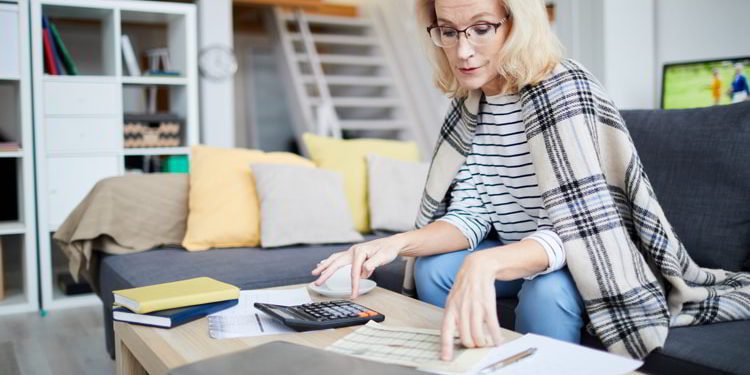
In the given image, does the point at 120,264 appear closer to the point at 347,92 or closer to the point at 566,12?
the point at 566,12

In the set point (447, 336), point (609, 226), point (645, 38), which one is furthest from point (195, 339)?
point (645, 38)

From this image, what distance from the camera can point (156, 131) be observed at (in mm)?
3893

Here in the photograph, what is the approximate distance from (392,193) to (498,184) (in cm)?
139

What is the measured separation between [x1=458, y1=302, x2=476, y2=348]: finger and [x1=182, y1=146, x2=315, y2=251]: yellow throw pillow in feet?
5.84

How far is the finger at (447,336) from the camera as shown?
98cm

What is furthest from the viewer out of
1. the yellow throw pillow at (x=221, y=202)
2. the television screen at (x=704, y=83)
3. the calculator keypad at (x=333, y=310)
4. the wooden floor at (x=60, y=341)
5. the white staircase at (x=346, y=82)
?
the white staircase at (x=346, y=82)

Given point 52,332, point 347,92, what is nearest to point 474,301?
point 52,332

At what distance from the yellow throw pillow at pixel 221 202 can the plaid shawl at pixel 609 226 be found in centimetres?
153

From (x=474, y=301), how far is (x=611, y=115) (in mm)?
578

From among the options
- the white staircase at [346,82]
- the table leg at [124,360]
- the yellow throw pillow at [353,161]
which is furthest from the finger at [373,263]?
the white staircase at [346,82]

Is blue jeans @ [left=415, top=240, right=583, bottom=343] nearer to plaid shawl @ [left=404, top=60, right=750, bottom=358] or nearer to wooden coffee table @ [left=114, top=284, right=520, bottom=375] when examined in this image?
plaid shawl @ [left=404, top=60, right=750, bottom=358]

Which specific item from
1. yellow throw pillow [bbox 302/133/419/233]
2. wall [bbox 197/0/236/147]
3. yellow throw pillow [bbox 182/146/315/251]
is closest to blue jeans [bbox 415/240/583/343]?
yellow throw pillow [bbox 182/146/315/251]

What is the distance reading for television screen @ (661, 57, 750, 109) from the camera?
10.6 ft

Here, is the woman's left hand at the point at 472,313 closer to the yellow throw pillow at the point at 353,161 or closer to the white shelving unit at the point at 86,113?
the yellow throw pillow at the point at 353,161
